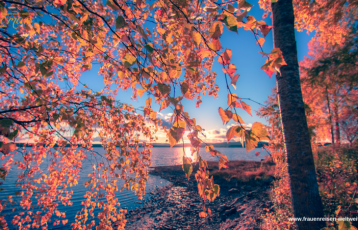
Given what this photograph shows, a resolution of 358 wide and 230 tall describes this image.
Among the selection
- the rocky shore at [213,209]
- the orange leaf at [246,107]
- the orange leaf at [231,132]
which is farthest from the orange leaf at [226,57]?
the rocky shore at [213,209]

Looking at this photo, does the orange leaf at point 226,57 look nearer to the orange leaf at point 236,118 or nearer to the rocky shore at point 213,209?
the orange leaf at point 236,118

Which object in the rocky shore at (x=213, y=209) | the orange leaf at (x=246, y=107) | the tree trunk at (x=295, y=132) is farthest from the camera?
the rocky shore at (x=213, y=209)

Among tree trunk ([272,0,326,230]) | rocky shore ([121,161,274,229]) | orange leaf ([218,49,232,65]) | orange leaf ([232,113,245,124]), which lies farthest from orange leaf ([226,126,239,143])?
rocky shore ([121,161,274,229])

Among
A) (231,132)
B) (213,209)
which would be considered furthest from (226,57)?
(213,209)

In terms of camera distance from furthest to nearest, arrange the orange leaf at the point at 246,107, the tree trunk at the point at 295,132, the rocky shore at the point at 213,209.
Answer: the rocky shore at the point at 213,209
the tree trunk at the point at 295,132
the orange leaf at the point at 246,107

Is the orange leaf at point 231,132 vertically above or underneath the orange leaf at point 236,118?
underneath

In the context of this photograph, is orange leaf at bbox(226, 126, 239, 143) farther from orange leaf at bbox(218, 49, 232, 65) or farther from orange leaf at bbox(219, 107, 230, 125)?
orange leaf at bbox(218, 49, 232, 65)

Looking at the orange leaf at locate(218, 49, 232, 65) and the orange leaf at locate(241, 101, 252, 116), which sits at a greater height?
the orange leaf at locate(218, 49, 232, 65)

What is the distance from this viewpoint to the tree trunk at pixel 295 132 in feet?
8.20

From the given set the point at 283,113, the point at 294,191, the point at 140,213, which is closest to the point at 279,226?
the point at 294,191

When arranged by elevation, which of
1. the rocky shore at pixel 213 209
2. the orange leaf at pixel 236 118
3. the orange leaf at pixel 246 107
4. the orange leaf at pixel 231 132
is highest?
the orange leaf at pixel 246 107

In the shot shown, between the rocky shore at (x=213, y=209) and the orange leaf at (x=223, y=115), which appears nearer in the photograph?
the orange leaf at (x=223, y=115)

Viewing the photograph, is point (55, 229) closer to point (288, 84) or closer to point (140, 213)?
point (140, 213)

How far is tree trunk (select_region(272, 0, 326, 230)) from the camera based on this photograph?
2498 mm
